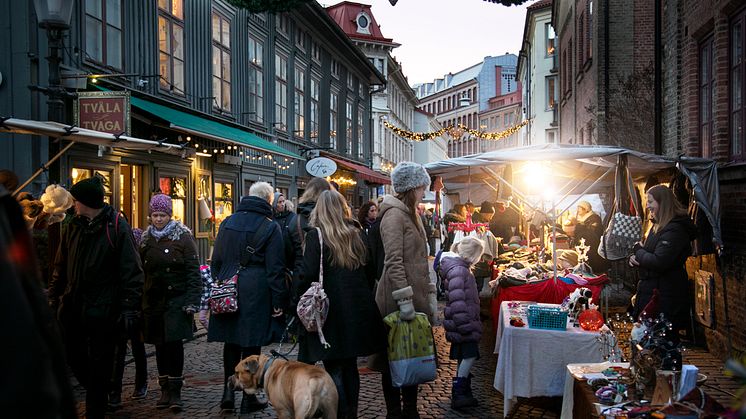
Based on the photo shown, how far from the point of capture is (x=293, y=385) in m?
4.75

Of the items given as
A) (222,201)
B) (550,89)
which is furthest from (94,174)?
(550,89)

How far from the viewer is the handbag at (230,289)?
5.70m

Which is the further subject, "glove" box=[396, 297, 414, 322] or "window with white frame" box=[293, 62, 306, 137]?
"window with white frame" box=[293, 62, 306, 137]

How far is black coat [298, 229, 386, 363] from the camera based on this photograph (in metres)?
5.01

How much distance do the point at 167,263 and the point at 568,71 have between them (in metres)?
22.0

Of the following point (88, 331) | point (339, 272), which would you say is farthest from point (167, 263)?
point (339, 272)

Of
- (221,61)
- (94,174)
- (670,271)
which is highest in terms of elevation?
(221,61)

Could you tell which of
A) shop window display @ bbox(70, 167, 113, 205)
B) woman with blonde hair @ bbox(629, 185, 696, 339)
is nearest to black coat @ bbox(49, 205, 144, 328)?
woman with blonde hair @ bbox(629, 185, 696, 339)

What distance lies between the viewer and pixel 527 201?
10.8 metres

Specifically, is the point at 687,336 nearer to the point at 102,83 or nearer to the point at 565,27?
the point at 102,83

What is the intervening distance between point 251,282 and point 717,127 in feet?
20.0

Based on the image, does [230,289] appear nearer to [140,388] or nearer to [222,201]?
[140,388]

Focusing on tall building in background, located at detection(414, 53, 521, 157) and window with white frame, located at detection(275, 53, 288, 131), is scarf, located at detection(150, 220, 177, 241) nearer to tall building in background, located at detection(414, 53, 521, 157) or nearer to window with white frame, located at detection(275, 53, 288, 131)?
window with white frame, located at detection(275, 53, 288, 131)

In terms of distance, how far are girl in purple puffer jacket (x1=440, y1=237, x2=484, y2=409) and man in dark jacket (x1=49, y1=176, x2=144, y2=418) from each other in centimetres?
272
